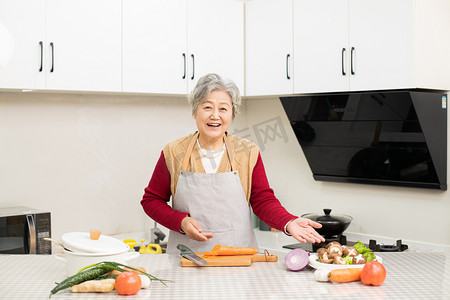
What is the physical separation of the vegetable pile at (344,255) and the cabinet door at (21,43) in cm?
172

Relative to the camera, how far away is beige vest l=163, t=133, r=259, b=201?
224 cm

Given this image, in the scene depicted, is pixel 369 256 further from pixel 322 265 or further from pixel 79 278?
pixel 79 278

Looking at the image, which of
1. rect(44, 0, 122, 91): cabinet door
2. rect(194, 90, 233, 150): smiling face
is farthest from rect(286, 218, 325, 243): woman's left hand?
rect(44, 0, 122, 91): cabinet door

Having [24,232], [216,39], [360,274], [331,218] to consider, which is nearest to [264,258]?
[360,274]

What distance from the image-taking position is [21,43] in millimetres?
2541

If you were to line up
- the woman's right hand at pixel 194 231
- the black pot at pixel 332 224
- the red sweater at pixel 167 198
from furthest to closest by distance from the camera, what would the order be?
the black pot at pixel 332 224, the red sweater at pixel 167 198, the woman's right hand at pixel 194 231

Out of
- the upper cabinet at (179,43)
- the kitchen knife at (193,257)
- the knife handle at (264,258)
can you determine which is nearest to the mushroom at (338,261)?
the knife handle at (264,258)

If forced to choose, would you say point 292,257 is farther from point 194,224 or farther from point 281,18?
point 281,18

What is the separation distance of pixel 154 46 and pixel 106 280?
1.91 meters

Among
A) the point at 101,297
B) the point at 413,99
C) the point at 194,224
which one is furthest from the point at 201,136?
the point at 413,99

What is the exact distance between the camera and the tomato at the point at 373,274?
1.44 m

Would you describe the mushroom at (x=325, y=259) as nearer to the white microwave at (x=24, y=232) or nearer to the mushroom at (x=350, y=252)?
the mushroom at (x=350, y=252)

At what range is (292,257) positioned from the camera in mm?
1615

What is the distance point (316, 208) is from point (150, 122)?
1273 mm
